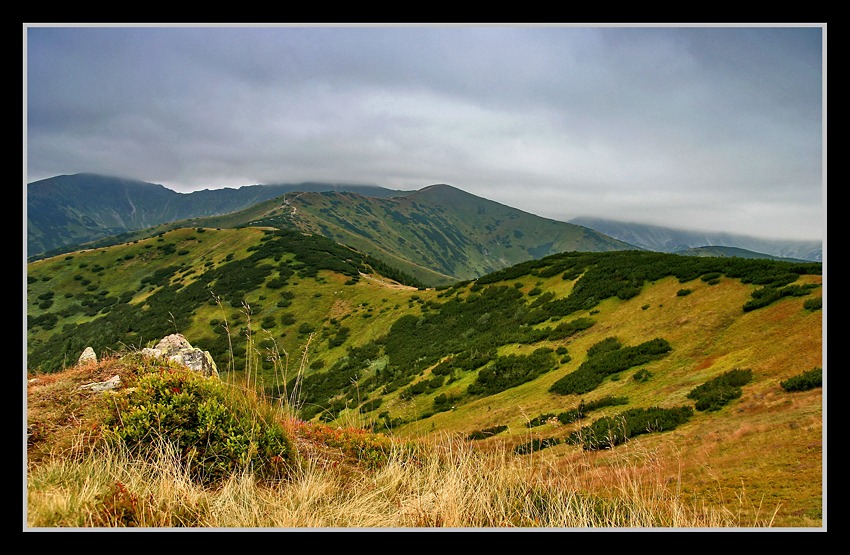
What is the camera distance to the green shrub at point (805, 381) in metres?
9.48

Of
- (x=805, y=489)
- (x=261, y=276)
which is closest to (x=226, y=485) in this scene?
(x=805, y=489)

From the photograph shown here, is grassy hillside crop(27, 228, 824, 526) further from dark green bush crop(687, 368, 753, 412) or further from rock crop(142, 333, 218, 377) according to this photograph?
rock crop(142, 333, 218, 377)

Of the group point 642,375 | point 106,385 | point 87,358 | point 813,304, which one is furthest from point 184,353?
point 813,304

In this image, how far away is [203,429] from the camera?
5.16 m

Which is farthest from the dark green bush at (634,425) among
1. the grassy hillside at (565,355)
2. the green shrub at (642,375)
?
the green shrub at (642,375)

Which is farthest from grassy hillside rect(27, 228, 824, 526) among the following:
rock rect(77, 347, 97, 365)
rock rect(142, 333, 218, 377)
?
rock rect(142, 333, 218, 377)

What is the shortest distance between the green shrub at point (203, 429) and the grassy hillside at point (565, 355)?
53cm

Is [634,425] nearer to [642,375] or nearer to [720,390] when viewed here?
[720,390]

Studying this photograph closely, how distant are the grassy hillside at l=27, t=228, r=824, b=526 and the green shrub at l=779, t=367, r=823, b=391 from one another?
0.29m

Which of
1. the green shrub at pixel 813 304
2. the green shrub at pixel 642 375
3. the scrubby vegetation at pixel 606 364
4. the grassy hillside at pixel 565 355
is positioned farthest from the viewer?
the scrubby vegetation at pixel 606 364

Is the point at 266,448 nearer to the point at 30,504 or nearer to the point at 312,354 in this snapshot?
the point at 30,504

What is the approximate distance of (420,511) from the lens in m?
4.19

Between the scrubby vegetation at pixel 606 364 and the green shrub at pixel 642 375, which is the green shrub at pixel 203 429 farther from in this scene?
the green shrub at pixel 642 375

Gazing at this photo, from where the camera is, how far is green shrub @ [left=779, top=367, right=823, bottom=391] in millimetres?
9484
